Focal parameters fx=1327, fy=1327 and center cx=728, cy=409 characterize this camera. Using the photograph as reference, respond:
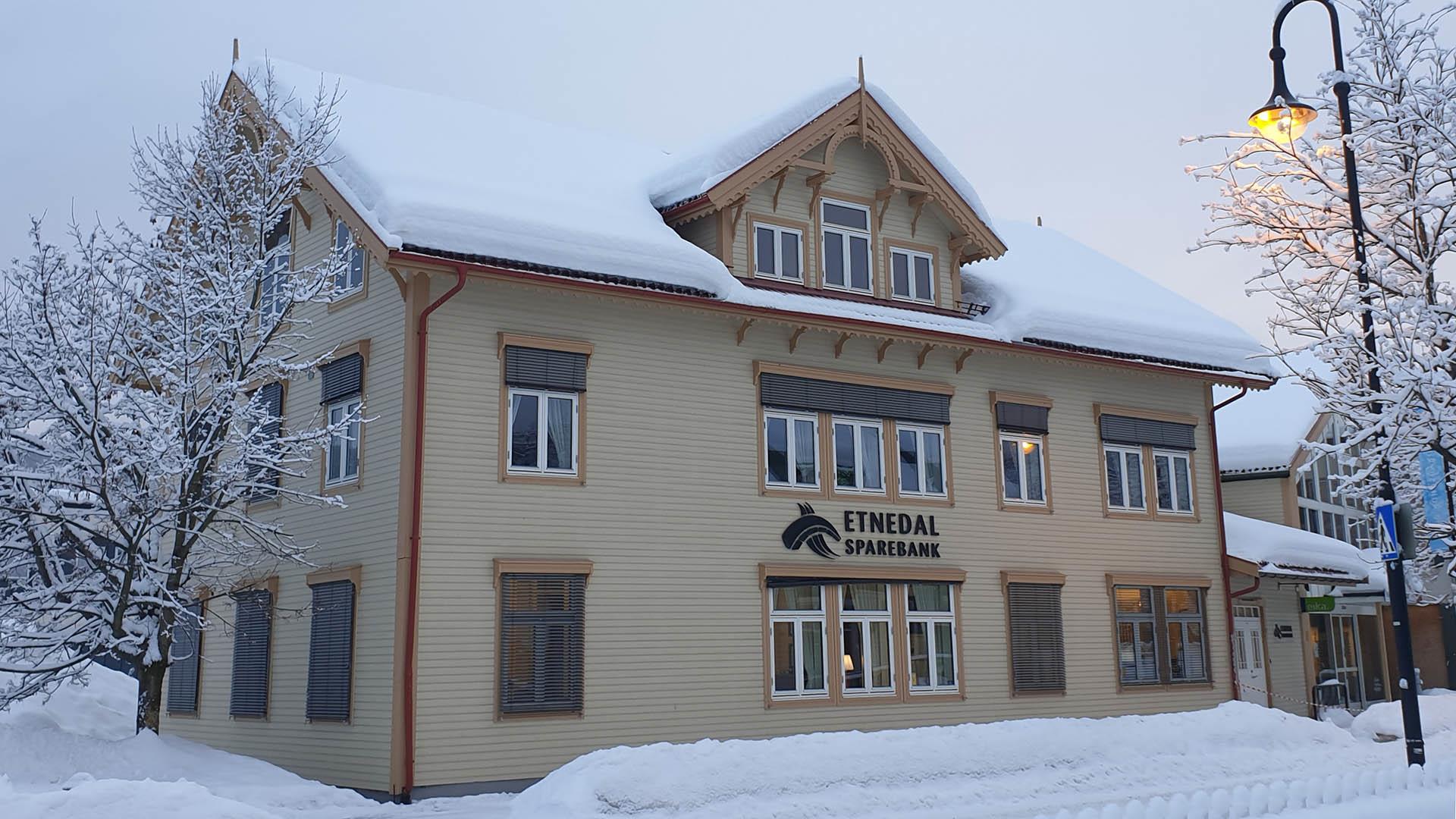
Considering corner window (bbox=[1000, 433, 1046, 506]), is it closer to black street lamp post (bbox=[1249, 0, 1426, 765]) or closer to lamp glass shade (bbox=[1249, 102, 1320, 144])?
black street lamp post (bbox=[1249, 0, 1426, 765])

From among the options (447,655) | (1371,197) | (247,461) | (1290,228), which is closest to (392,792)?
(447,655)

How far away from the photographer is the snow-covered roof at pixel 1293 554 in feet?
90.8

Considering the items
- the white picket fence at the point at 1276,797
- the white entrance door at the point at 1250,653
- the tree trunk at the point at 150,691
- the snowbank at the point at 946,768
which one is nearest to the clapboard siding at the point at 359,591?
the tree trunk at the point at 150,691

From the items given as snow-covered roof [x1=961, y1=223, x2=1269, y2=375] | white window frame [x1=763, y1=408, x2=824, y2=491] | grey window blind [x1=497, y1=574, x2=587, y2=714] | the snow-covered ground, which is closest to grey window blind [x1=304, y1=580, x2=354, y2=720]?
the snow-covered ground

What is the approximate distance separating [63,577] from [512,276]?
294 inches

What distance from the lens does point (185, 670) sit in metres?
23.8

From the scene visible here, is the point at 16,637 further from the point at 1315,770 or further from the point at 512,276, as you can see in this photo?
the point at 1315,770

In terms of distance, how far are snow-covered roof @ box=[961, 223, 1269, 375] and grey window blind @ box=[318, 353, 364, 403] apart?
1131 cm

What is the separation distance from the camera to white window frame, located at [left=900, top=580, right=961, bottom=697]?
73.2 feet

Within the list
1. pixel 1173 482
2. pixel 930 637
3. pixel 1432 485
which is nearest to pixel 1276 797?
pixel 1432 485

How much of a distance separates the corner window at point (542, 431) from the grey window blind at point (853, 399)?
355 cm

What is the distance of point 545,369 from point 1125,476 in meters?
12.7

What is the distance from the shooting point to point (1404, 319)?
A: 709 inches

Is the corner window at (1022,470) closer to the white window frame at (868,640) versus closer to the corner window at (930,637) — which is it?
the corner window at (930,637)
